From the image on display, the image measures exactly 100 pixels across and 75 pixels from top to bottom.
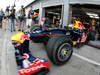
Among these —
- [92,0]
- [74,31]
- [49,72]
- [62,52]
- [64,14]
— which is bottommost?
[49,72]

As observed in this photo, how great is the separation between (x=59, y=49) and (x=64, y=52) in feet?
0.72

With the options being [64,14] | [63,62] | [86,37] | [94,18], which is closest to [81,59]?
[63,62]

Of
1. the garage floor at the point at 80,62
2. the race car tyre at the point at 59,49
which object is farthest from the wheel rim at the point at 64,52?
the garage floor at the point at 80,62

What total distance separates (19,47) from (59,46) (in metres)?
1.03

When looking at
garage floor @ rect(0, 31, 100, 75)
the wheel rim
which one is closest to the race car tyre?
the wheel rim

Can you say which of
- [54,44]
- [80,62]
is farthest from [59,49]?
[80,62]

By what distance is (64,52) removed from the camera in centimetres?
371

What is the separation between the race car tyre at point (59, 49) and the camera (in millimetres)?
3481

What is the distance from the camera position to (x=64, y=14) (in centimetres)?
855

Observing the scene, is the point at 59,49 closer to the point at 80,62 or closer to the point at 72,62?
the point at 72,62

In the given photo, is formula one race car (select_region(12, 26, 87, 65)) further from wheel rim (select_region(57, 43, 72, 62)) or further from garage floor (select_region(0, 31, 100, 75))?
garage floor (select_region(0, 31, 100, 75))

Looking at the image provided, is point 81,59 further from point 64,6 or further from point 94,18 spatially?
point 94,18

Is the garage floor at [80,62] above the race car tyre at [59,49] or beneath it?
beneath

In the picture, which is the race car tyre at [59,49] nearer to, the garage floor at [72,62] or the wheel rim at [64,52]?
the wheel rim at [64,52]
